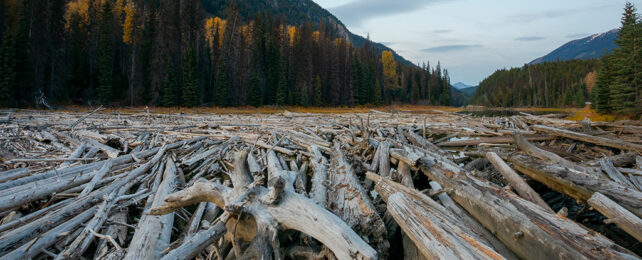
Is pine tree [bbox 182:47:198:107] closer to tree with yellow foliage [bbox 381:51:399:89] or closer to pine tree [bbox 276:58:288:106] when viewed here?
pine tree [bbox 276:58:288:106]

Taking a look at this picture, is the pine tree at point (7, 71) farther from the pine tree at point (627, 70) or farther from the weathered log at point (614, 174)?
the pine tree at point (627, 70)

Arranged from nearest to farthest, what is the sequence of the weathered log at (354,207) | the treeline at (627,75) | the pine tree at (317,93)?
1. the weathered log at (354,207)
2. the treeline at (627,75)
3. the pine tree at (317,93)

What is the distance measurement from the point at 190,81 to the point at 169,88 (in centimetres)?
237

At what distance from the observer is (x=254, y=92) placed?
127 ft

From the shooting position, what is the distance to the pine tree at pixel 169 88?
1249 inches

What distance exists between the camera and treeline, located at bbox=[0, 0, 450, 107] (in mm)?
27641

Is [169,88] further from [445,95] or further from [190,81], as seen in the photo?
[445,95]

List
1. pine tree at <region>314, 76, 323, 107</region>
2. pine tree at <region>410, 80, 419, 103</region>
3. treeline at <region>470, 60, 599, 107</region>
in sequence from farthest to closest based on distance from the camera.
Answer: pine tree at <region>410, 80, 419, 103</region>
treeline at <region>470, 60, 599, 107</region>
pine tree at <region>314, 76, 323, 107</region>

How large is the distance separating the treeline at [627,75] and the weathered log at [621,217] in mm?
29374

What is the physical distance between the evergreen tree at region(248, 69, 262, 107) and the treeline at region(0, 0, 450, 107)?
13 cm

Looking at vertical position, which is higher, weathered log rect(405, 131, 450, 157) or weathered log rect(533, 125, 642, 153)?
weathered log rect(533, 125, 642, 153)

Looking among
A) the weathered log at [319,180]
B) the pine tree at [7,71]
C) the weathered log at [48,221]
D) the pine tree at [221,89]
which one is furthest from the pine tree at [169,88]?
the weathered log at [48,221]

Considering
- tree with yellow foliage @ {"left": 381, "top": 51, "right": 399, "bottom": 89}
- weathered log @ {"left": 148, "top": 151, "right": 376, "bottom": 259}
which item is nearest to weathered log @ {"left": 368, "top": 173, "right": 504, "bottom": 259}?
weathered log @ {"left": 148, "top": 151, "right": 376, "bottom": 259}

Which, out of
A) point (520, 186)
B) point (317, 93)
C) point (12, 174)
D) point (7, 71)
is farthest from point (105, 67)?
point (520, 186)
